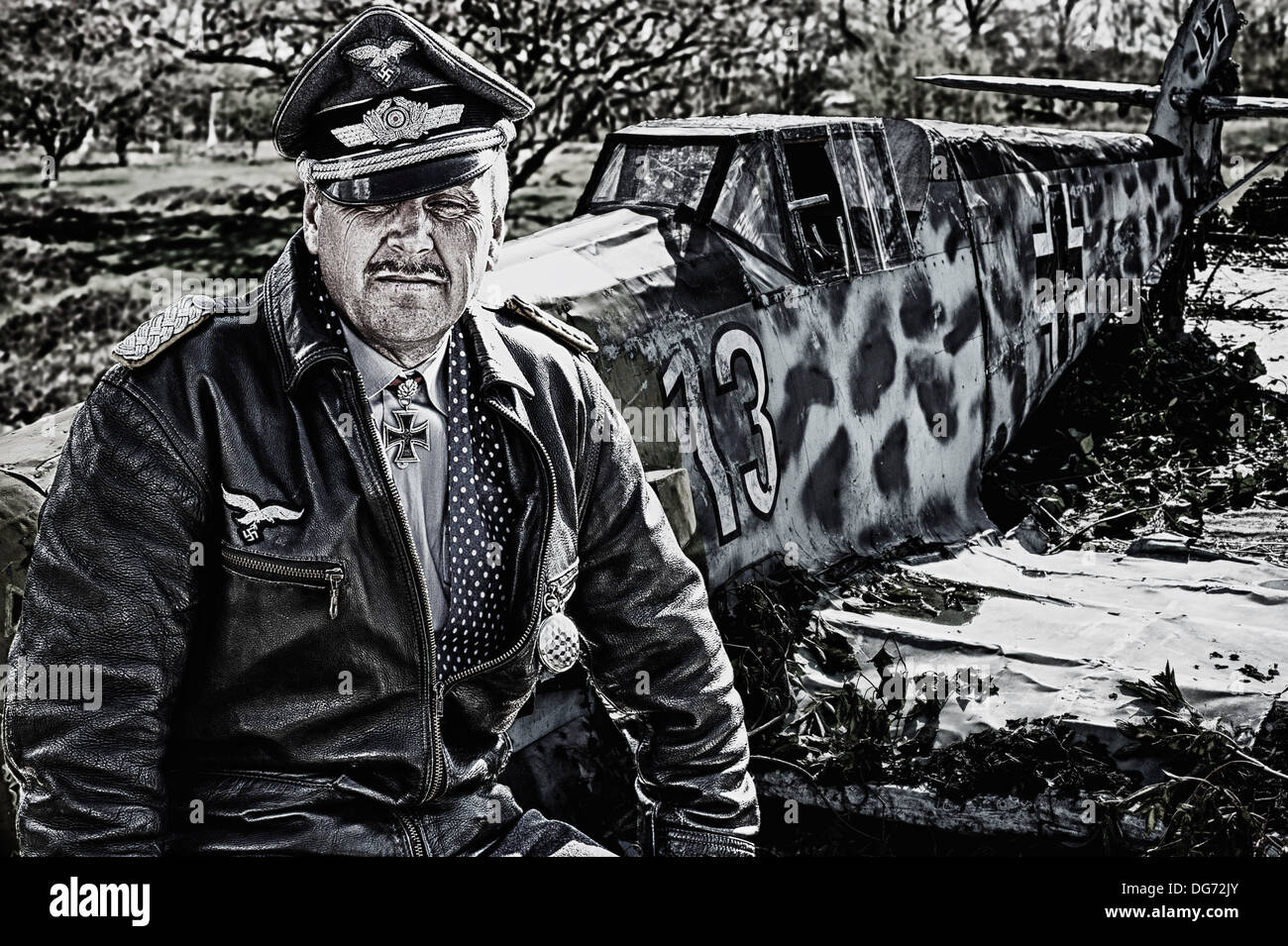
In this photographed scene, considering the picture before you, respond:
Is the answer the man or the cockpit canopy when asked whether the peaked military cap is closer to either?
the man

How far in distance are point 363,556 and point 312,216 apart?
61cm

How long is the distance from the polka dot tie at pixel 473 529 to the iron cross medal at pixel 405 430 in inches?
2.2

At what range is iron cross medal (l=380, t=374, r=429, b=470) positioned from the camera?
91.4 inches

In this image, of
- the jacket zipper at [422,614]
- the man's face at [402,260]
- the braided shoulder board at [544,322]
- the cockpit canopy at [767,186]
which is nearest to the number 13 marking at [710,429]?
the cockpit canopy at [767,186]

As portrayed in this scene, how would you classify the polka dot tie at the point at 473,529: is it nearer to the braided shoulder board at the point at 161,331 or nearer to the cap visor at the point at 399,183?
the cap visor at the point at 399,183

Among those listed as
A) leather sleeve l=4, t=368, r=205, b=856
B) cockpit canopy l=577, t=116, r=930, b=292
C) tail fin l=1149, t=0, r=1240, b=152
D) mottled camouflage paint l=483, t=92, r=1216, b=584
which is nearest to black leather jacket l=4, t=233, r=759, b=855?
leather sleeve l=4, t=368, r=205, b=856

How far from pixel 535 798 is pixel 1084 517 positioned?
4045mm

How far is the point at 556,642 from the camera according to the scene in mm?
2441

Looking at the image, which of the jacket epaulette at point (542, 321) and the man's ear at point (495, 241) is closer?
the man's ear at point (495, 241)

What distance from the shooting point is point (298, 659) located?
2166 millimetres

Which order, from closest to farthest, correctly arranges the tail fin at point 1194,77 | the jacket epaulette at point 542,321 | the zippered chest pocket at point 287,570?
the zippered chest pocket at point 287,570
the jacket epaulette at point 542,321
the tail fin at point 1194,77

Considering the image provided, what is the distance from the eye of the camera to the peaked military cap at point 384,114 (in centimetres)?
222
